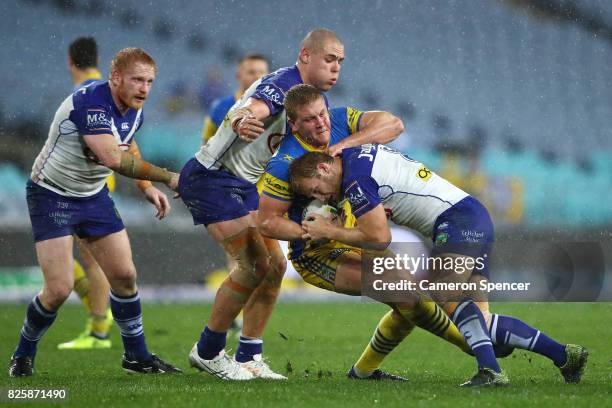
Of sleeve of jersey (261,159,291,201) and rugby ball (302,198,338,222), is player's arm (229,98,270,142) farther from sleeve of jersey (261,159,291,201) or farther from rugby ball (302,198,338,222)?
rugby ball (302,198,338,222)

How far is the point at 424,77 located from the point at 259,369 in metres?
14.5

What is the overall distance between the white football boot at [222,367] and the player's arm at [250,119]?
158 cm

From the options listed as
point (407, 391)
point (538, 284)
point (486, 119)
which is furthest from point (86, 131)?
point (486, 119)

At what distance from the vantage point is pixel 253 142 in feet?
20.3

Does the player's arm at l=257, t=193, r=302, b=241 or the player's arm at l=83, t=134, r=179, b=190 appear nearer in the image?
the player's arm at l=257, t=193, r=302, b=241

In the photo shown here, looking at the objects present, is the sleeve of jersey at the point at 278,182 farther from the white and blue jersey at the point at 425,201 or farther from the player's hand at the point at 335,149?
the white and blue jersey at the point at 425,201

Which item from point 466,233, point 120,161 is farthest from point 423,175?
point 120,161

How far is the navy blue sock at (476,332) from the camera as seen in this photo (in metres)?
5.12

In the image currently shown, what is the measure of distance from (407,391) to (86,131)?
278cm

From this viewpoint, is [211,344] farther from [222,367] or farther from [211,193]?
[211,193]

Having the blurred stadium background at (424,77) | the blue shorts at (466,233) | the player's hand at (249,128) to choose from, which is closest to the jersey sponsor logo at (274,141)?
the player's hand at (249,128)

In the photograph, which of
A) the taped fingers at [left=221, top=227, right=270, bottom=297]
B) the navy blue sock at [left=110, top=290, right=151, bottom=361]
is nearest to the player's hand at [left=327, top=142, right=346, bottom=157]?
the taped fingers at [left=221, top=227, right=270, bottom=297]

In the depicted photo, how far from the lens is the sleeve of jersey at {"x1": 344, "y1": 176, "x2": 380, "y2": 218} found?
5227 millimetres

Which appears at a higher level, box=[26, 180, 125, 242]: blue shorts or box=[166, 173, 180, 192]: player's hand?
box=[166, 173, 180, 192]: player's hand
